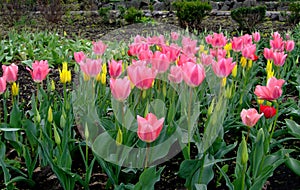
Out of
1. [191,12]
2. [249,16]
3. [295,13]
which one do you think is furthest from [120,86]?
[295,13]

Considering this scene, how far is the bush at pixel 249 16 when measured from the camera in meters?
7.45

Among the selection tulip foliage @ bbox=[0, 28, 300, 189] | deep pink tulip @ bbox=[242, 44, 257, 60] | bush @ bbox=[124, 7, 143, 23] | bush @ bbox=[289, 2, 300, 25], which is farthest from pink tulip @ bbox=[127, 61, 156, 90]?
bush @ bbox=[124, 7, 143, 23]

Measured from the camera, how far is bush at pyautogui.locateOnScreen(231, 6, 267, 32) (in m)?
7.45

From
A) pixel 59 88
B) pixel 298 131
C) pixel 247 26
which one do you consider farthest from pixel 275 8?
pixel 298 131

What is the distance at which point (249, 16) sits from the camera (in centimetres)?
743

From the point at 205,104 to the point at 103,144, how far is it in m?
0.98

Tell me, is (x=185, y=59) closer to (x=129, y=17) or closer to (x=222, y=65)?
(x=222, y=65)

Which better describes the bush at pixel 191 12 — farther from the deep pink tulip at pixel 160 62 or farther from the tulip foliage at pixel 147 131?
the deep pink tulip at pixel 160 62

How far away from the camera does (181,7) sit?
8.02m

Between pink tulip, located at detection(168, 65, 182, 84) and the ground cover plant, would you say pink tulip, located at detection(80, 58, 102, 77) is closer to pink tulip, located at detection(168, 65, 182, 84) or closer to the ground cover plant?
the ground cover plant

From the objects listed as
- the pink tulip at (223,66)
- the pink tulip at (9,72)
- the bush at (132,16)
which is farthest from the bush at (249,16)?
the pink tulip at (9,72)

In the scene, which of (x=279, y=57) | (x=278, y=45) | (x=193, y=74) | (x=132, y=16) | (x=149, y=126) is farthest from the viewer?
(x=132, y=16)

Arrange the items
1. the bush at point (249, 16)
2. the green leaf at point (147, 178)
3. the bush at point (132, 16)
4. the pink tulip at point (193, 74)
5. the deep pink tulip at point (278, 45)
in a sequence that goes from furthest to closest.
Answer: the bush at point (132, 16), the bush at point (249, 16), the deep pink tulip at point (278, 45), the pink tulip at point (193, 74), the green leaf at point (147, 178)

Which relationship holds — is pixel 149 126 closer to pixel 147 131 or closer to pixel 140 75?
pixel 147 131
